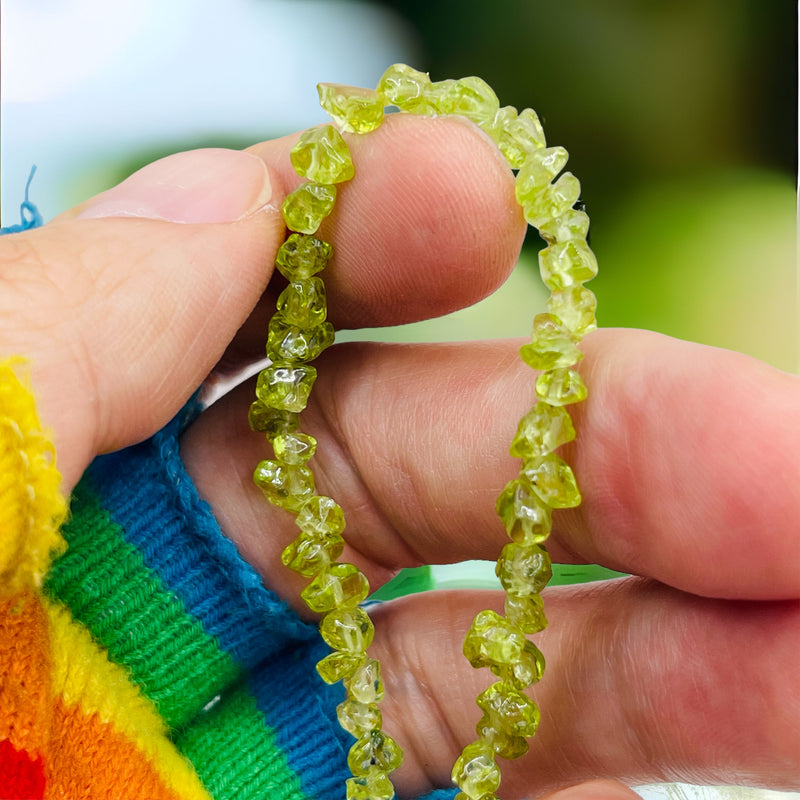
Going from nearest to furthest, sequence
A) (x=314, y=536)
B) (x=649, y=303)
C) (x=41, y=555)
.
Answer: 1. (x=41, y=555)
2. (x=314, y=536)
3. (x=649, y=303)

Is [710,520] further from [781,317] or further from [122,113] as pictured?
[122,113]

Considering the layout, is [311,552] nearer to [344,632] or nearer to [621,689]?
[344,632]

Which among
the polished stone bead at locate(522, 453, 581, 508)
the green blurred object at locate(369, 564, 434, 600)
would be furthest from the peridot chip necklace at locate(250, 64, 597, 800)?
the green blurred object at locate(369, 564, 434, 600)

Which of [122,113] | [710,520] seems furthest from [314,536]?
[122,113]

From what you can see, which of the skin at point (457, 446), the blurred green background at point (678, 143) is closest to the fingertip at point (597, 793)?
the skin at point (457, 446)

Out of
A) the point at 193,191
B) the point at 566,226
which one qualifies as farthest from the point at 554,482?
the point at 193,191

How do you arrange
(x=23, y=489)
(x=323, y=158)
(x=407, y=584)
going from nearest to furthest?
1. (x=23, y=489)
2. (x=323, y=158)
3. (x=407, y=584)

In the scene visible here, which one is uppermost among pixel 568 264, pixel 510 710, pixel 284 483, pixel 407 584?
pixel 568 264

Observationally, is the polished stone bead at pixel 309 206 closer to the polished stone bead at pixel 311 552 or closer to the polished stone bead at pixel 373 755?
the polished stone bead at pixel 311 552
